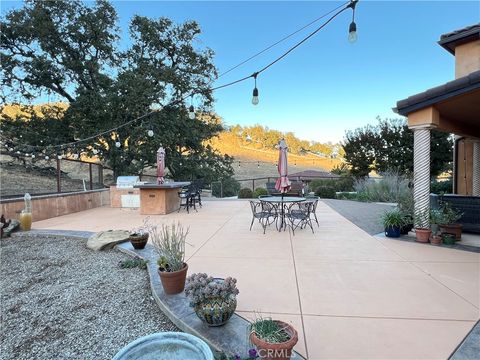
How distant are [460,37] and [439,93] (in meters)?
4.30

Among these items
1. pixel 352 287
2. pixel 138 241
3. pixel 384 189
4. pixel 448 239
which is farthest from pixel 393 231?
pixel 384 189

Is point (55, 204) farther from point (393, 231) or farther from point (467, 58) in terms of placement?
point (467, 58)

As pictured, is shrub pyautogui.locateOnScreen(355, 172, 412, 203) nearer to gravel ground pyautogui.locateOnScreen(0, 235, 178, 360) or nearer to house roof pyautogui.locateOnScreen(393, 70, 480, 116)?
house roof pyautogui.locateOnScreen(393, 70, 480, 116)

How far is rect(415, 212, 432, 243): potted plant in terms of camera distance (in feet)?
16.6

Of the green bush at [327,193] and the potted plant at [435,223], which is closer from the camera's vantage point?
the potted plant at [435,223]

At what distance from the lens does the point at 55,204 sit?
28.4 feet

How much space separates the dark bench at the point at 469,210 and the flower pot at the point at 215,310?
18.9ft

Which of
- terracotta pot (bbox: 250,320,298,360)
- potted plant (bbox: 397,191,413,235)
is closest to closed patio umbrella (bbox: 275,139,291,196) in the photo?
potted plant (bbox: 397,191,413,235)

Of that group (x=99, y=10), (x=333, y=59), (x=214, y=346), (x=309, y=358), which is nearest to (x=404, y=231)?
(x=309, y=358)

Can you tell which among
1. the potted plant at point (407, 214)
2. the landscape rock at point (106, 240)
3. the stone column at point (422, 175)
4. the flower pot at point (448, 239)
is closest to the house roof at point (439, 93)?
the stone column at point (422, 175)

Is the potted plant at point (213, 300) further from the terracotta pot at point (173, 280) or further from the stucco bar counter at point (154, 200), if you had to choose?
the stucco bar counter at point (154, 200)

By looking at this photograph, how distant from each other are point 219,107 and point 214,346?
15806 mm

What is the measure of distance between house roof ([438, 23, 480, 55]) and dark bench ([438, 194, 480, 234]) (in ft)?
15.4

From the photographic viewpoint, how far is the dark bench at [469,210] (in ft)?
18.1
